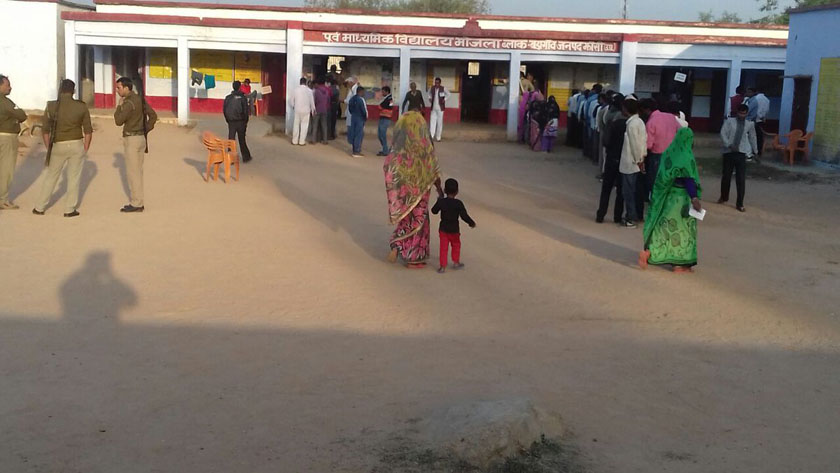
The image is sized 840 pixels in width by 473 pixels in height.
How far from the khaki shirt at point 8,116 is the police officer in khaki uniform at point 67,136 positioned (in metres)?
0.70

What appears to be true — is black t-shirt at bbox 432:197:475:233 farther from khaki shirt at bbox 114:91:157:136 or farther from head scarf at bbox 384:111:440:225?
khaki shirt at bbox 114:91:157:136

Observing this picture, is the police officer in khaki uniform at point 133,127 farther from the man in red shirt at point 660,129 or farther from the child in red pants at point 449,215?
the man in red shirt at point 660,129

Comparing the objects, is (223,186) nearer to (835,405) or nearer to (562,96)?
(835,405)

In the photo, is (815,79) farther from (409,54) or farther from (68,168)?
(68,168)

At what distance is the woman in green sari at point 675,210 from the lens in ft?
28.3

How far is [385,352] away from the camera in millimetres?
6359

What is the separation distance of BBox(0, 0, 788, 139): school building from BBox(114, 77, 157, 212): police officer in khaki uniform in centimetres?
1122

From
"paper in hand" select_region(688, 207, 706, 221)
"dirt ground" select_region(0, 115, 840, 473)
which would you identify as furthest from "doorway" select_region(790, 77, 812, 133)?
"paper in hand" select_region(688, 207, 706, 221)

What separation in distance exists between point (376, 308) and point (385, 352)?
1.21m

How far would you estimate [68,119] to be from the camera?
10898 mm

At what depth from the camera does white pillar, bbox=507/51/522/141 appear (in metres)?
23.9

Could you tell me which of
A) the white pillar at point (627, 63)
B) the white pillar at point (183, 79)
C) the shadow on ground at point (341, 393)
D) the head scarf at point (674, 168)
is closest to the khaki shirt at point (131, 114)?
the shadow on ground at point (341, 393)

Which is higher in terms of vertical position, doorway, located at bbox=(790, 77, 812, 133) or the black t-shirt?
doorway, located at bbox=(790, 77, 812, 133)

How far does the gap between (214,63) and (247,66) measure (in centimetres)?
94
